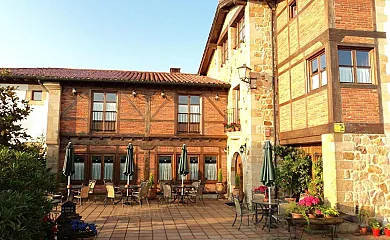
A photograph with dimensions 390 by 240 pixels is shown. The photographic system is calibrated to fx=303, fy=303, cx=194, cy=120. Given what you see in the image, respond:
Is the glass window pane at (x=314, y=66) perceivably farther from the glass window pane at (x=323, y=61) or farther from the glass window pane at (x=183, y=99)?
the glass window pane at (x=183, y=99)

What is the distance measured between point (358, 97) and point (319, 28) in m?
2.05

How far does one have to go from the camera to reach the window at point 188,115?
44.8ft

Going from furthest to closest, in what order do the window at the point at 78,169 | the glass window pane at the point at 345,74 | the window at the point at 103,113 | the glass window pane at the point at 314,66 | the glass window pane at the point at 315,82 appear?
the window at the point at 103,113 → the window at the point at 78,169 → the glass window pane at the point at 314,66 → the glass window pane at the point at 315,82 → the glass window pane at the point at 345,74

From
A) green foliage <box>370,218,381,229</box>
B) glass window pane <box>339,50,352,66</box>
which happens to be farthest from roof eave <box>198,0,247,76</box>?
green foliage <box>370,218,381,229</box>

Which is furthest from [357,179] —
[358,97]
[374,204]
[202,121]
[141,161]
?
[141,161]

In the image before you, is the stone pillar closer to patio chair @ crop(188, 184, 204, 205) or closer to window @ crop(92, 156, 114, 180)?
window @ crop(92, 156, 114, 180)

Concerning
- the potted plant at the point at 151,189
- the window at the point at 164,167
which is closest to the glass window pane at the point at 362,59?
the window at the point at 164,167

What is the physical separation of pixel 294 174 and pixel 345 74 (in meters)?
3.38

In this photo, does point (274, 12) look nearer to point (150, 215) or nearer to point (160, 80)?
point (160, 80)

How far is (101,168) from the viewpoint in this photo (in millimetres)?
12938

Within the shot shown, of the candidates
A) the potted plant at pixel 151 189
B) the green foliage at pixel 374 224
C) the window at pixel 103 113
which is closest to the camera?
the green foliage at pixel 374 224

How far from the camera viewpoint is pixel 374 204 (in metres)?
7.42

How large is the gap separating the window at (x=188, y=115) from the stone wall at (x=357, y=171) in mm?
6885

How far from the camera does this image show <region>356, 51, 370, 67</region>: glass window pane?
25.7 ft
